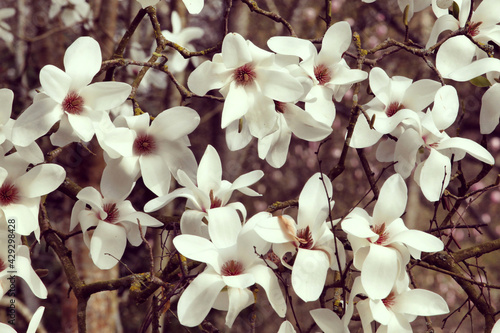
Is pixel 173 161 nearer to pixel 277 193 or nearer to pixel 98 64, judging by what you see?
pixel 98 64

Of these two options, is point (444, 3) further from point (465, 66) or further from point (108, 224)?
point (108, 224)

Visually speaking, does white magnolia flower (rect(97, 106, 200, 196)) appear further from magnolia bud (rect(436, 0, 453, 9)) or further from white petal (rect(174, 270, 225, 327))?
magnolia bud (rect(436, 0, 453, 9))

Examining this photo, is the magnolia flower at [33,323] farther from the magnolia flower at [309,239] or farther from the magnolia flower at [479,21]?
the magnolia flower at [479,21]

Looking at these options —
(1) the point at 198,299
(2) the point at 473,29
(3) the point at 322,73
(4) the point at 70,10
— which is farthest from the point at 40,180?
(4) the point at 70,10

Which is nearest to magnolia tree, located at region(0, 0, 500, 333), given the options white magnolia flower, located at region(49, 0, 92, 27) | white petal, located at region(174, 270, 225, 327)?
white petal, located at region(174, 270, 225, 327)

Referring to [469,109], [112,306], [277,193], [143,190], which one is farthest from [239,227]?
[469,109]

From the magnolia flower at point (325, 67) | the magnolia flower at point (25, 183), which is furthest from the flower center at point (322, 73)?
the magnolia flower at point (25, 183)

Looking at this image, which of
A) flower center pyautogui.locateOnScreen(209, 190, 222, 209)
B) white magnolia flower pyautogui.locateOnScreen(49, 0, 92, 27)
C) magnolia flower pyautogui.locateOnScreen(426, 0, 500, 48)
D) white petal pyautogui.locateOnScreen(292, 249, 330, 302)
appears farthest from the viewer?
white magnolia flower pyautogui.locateOnScreen(49, 0, 92, 27)
